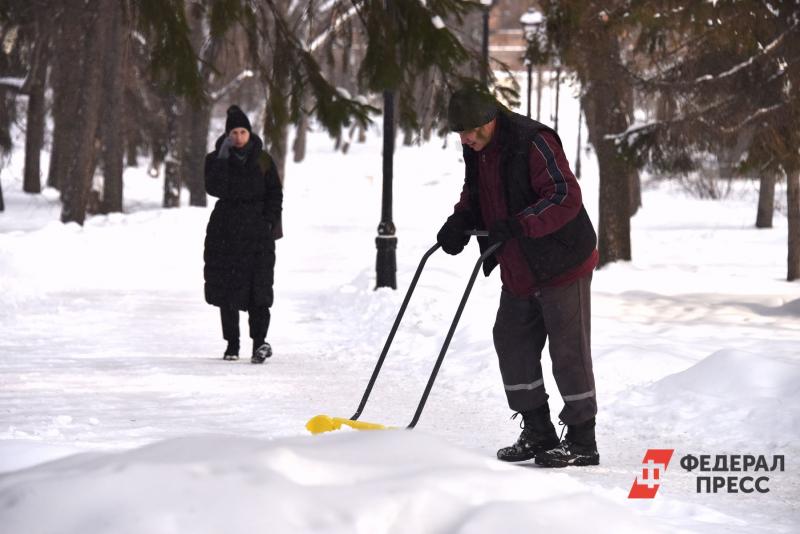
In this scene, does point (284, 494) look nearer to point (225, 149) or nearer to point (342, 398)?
point (342, 398)

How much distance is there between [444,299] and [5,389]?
538cm

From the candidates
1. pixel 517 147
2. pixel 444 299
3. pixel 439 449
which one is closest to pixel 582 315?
pixel 517 147

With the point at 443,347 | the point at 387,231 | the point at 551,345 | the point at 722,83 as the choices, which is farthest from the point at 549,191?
the point at 722,83

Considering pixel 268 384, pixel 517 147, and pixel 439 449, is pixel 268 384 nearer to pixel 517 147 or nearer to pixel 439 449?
pixel 517 147

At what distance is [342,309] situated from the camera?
14.2m

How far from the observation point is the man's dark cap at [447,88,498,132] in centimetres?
596

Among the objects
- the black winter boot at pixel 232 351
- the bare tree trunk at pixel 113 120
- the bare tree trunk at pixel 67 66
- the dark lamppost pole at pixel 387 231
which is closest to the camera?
the black winter boot at pixel 232 351

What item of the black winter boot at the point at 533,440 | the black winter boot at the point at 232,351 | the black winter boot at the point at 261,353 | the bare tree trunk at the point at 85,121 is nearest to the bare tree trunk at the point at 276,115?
the black winter boot at the point at 261,353

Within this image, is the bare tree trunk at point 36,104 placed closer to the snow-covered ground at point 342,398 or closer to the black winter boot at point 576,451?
the snow-covered ground at point 342,398

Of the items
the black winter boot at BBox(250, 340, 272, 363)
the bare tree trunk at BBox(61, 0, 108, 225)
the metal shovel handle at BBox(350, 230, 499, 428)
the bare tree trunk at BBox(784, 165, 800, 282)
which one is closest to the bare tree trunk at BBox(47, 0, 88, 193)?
the bare tree trunk at BBox(61, 0, 108, 225)

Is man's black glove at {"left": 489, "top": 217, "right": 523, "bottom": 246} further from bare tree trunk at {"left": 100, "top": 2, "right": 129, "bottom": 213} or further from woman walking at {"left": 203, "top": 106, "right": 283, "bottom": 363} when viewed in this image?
bare tree trunk at {"left": 100, "top": 2, "right": 129, "bottom": 213}

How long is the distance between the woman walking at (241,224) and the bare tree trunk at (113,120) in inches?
587

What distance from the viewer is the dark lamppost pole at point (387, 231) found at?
14.3m

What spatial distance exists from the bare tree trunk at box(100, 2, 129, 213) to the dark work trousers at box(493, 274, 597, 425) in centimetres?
1900
